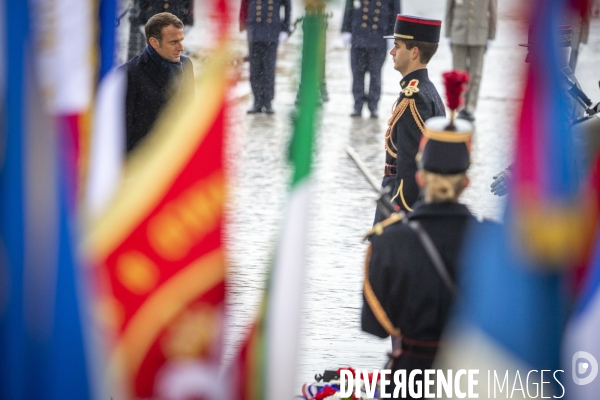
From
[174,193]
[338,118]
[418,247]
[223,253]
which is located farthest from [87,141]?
[338,118]

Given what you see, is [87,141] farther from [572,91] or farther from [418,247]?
[572,91]

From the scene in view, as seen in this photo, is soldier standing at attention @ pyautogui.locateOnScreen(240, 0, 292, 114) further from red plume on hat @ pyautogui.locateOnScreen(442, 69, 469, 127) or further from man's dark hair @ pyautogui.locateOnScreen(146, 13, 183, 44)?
red plume on hat @ pyautogui.locateOnScreen(442, 69, 469, 127)

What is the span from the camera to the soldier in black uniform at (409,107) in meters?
5.45

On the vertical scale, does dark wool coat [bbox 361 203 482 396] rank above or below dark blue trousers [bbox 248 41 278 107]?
above

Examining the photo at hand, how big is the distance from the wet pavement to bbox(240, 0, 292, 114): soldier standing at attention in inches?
12.2

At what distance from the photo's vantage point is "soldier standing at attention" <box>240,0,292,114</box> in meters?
13.8

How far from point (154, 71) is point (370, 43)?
7.87 m

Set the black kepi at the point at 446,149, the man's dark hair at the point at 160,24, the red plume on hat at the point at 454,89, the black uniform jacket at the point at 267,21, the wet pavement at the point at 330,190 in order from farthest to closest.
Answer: the black uniform jacket at the point at 267,21 < the man's dark hair at the point at 160,24 < the wet pavement at the point at 330,190 < the red plume on hat at the point at 454,89 < the black kepi at the point at 446,149

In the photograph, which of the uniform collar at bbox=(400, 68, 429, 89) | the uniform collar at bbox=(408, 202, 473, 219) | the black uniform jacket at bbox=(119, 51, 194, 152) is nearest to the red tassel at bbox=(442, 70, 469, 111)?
the uniform collar at bbox=(408, 202, 473, 219)

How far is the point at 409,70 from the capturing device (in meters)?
5.72

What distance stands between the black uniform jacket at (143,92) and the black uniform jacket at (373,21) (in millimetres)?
7710

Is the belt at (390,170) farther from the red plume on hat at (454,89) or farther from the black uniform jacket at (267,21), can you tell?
the black uniform jacket at (267,21)

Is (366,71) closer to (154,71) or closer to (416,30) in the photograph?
(154,71)

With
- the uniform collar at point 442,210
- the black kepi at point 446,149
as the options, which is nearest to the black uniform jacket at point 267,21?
the black kepi at point 446,149
